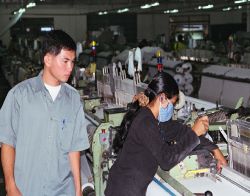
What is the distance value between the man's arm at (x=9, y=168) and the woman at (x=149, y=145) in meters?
0.66

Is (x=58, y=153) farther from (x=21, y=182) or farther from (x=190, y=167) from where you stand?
(x=190, y=167)

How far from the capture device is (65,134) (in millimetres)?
2107

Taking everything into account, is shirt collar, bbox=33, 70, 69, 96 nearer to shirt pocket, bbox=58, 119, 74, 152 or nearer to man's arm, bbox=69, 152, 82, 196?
shirt pocket, bbox=58, 119, 74, 152

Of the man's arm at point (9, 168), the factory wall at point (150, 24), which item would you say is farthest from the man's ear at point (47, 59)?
the factory wall at point (150, 24)

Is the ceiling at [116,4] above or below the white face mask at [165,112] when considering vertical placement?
above

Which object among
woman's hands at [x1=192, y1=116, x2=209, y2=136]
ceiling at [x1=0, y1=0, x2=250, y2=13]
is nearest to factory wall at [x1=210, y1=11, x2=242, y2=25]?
ceiling at [x1=0, y1=0, x2=250, y2=13]

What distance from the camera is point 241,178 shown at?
7.74 ft

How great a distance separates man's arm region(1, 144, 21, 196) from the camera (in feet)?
6.51

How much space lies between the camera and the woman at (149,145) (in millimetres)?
2217

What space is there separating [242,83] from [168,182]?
5.87m

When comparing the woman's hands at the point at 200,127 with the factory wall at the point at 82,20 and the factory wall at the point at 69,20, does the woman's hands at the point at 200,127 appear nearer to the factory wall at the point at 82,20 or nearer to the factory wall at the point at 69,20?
the factory wall at the point at 82,20

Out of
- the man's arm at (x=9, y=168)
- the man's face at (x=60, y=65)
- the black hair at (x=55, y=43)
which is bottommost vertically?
the man's arm at (x=9, y=168)

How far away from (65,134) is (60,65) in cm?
37

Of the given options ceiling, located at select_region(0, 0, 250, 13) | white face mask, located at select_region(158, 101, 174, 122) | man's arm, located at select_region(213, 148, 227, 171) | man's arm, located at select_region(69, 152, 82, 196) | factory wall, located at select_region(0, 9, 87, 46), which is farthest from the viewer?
factory wall, located at select_region(0, 9, 87, 46)
